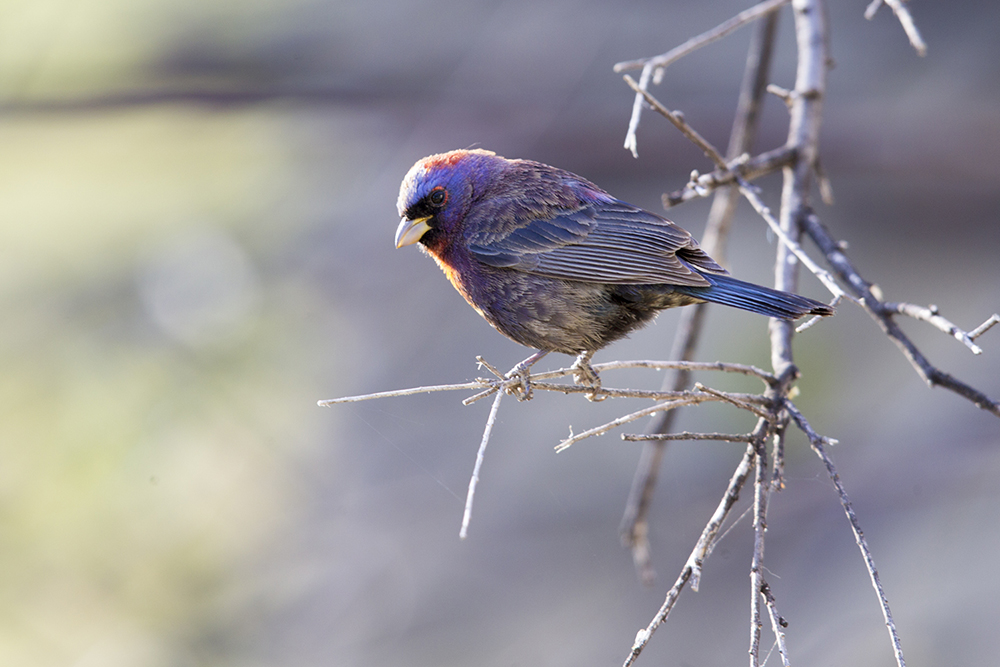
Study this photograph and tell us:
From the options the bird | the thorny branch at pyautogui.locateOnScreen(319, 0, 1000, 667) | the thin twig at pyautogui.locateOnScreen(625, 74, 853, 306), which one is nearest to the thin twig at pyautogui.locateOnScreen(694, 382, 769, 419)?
the thorny branch at pyautogui.locateOnScreen(319, 0, 1000, 667)

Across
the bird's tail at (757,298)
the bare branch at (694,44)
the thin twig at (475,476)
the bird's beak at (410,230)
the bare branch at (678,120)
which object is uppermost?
the bird's beak at (410,230)

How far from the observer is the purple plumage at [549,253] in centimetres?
295

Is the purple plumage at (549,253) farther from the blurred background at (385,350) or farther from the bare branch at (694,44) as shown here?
the blurred background at (385,350)

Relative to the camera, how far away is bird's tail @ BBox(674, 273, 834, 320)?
96.5 inches

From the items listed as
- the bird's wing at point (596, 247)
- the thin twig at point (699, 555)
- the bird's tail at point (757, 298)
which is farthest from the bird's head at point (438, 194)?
the thin twig at point (699, 555)

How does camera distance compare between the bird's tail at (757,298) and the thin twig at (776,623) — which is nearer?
the thin twig at (776,623)

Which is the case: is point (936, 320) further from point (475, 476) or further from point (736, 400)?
point (475, 476)

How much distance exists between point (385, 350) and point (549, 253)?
123 inches

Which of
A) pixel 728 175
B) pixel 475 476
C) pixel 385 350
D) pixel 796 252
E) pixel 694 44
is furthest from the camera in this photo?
pixel 385 350

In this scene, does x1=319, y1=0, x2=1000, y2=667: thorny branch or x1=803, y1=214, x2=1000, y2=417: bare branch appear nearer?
x1=319, y1=0, x2=1000, y2=667: thorny branch

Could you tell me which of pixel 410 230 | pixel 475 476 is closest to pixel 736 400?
pixel 475 476

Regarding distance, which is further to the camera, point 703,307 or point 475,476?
point 703,307

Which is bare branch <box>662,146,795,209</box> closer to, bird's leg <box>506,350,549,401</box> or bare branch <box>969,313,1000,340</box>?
bird's leg <box>506,350,549,401</box>

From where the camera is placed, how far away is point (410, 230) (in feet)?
10.2
